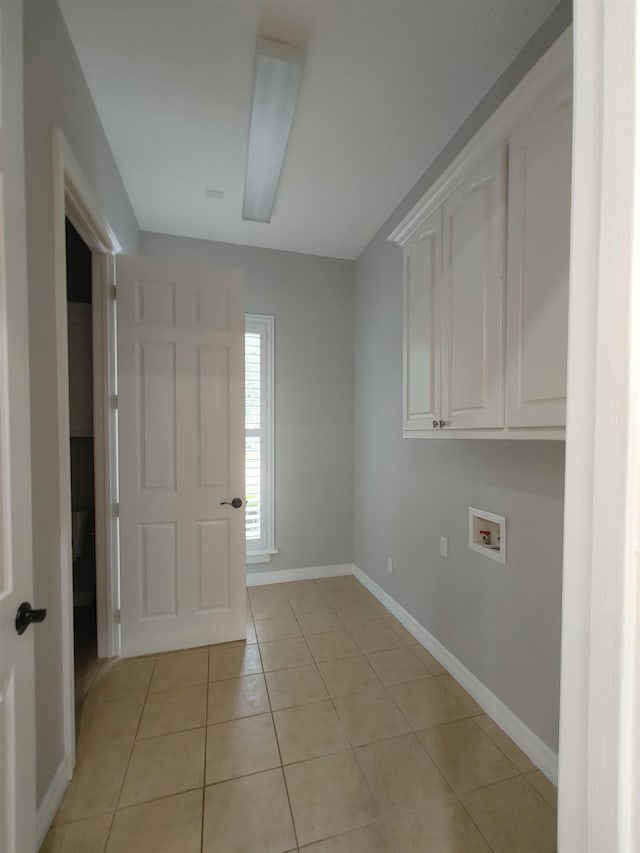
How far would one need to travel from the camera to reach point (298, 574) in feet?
10.7

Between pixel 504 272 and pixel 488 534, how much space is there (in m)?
1.21

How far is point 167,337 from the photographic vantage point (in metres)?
2.19

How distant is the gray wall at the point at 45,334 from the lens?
1.18m

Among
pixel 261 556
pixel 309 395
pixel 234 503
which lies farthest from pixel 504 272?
pixel 261 556

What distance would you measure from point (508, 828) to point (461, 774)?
21 centimetres

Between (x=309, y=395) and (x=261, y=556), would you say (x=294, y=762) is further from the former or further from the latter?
(x=309, y=395)

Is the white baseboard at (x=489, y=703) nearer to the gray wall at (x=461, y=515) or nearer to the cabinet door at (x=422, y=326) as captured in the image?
the gray wall at (x=461, y=515)

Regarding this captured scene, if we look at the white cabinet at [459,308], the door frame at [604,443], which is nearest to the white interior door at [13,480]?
the door frame at [604,443]

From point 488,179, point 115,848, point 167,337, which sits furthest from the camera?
point 167,337

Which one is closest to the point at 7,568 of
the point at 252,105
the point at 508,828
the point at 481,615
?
the point at 508,828

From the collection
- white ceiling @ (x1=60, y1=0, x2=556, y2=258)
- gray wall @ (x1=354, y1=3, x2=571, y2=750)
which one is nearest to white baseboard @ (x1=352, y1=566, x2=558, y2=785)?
gray wall @ (x1=354, y1=3, x2=571, y2=750)

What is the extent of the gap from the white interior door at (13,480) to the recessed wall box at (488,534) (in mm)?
1737

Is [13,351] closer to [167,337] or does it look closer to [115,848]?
[167,337]

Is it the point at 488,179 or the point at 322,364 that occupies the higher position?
the point at 488,179
